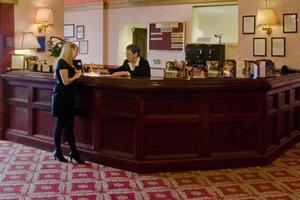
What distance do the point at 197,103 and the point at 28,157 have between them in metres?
2.27

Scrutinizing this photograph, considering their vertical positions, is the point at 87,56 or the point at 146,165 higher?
the point at 87,56

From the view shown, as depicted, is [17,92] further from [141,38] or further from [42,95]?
[141,38]

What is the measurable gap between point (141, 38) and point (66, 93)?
6.88 metres

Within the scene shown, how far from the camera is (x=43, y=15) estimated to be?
7.08 metres

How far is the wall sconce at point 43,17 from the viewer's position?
23.2ft

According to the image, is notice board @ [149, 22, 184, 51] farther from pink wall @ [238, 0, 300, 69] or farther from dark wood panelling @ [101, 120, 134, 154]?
dark wood panelling @ [101, 120, 134, 154]

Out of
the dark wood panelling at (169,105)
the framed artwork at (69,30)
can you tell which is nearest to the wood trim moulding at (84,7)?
the framed artwork at (69,30)

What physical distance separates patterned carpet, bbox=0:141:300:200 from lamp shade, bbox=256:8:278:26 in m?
2.82

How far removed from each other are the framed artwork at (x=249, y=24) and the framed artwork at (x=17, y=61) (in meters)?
3.81

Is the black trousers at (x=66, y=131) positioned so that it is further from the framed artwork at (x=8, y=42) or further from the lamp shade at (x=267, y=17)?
the lamp shade at (x=267, y=17)

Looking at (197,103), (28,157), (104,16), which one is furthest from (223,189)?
(104,16)

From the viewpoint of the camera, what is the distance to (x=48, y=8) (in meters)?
7.30

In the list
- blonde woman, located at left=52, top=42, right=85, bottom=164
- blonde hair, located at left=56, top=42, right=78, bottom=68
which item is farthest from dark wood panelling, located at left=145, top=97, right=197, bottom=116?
blonde hair, located at left=56, top=42, right=78, bottom=68

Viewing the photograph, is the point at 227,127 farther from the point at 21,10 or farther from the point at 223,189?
the point at 21,10
